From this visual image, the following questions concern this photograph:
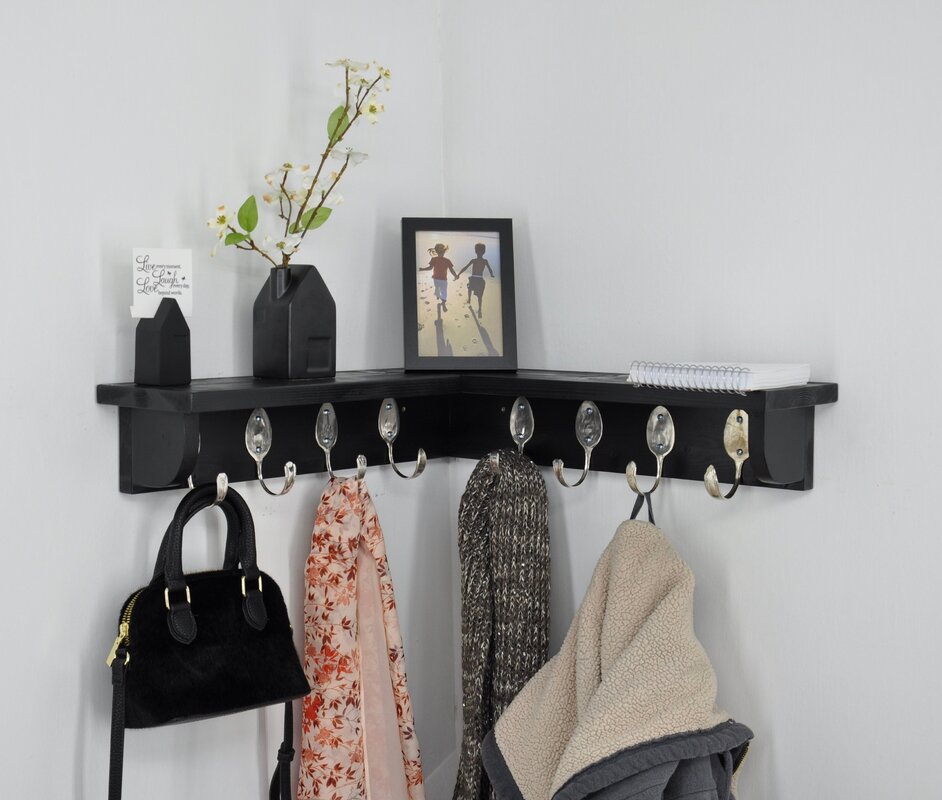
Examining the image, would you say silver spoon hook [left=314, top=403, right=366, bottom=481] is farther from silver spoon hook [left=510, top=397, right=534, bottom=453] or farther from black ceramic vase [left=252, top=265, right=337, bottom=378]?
silver spoon hook [left=510, top=397, right=534, bottom=453]

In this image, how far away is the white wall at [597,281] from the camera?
3.45 ft

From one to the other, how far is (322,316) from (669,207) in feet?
1.44

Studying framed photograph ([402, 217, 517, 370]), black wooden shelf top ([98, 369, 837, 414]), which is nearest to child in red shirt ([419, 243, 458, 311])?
framed photograph ([402, 217, 517, 370])

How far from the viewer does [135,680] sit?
1060mm

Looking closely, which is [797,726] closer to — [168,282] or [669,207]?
[669,207]

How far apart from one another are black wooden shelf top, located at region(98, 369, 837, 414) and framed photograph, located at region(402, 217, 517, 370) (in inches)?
1.0

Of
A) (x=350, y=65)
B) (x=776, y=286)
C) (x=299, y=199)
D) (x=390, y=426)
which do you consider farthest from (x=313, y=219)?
(x=776, y=286)

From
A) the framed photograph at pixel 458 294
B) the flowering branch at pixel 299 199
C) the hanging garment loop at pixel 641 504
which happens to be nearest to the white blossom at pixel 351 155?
the flowering branch at pixel 299 199

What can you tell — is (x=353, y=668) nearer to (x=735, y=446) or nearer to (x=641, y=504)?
(x=641, y=504)

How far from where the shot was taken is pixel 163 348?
108 centimetres

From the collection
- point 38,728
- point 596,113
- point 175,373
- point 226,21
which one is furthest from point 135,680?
point 596,113

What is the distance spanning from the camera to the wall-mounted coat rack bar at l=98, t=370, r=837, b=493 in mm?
1073

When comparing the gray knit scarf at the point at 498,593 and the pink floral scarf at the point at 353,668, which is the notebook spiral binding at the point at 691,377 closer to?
the gray knit scarf at the point at 498,593

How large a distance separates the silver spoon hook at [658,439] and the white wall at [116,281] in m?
0.37
